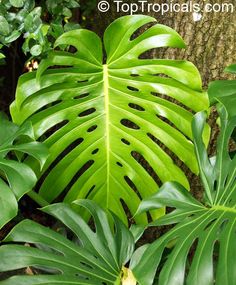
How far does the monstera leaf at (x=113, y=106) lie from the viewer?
131 centimetres

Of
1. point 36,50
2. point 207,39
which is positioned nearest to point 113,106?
point 36,50

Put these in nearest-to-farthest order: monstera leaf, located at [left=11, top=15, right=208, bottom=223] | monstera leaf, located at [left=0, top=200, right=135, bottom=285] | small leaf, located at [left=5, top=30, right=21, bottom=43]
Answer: monstera leaf, located at [left=0, top=200, right=135, bottom=285]
monstera leaf, located at [left=11, top=15, right=208, bottom=223]
small leaf, located at [left=5, top=30, right=21, bottom=43]

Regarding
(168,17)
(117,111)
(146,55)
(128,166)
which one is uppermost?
(168,17)

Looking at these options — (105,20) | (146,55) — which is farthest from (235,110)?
(105,20)

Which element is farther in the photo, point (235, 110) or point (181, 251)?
point (235, 110)

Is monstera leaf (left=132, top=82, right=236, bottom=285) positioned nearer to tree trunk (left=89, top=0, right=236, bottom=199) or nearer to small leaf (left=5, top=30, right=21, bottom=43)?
tree trunk (left=89, top=0, right=236, bottom=199)

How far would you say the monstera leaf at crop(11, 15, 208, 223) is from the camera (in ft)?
4.31

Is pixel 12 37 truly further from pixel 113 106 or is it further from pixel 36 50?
pixel 113 106

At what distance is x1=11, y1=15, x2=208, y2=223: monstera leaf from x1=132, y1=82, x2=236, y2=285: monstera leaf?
0.13m

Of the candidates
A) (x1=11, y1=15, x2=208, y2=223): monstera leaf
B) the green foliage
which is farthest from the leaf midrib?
the green foliage

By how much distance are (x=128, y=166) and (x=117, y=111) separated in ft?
0.49

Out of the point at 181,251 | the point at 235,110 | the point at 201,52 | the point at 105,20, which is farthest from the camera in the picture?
the point at 105,20

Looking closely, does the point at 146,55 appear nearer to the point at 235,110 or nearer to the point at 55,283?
the point at 235,110

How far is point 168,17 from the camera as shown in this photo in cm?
153
